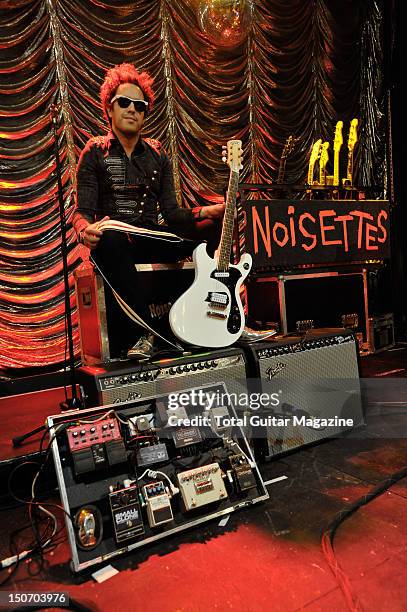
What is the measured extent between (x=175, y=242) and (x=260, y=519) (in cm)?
133

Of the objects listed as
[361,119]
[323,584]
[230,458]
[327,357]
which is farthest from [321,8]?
[323,584]

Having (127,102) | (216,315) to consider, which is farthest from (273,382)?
(127,102)

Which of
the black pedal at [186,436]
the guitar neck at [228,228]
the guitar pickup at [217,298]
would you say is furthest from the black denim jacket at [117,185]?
the black pedal at [186,436]

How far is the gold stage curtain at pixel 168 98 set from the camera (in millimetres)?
3084

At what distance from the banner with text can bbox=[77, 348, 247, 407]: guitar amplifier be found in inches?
38.3

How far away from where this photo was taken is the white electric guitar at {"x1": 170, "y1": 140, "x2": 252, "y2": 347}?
1909 millimetres

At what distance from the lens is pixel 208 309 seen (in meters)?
1.95

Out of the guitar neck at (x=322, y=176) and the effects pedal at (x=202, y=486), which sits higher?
the guitar neck at (x=322, y=176)

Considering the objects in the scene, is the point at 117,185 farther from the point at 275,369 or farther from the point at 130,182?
the point at 275,369

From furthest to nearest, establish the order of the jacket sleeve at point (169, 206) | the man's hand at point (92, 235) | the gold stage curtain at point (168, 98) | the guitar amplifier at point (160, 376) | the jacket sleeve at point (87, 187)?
the gold stage curtain at point (168, 98) < the jacket sleeve at point (169, 206) < the jacket sleeve at point (87, 187) < the man's hand at point (92, 235) < the guitar amplifier at point (160, 376)

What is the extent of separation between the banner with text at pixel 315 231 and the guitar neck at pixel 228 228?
1.49ft

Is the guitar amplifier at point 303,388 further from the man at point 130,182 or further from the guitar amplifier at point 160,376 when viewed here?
the man at point 130,182

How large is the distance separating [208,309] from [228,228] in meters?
0.44

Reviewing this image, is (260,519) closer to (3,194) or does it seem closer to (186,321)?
(186,321)
